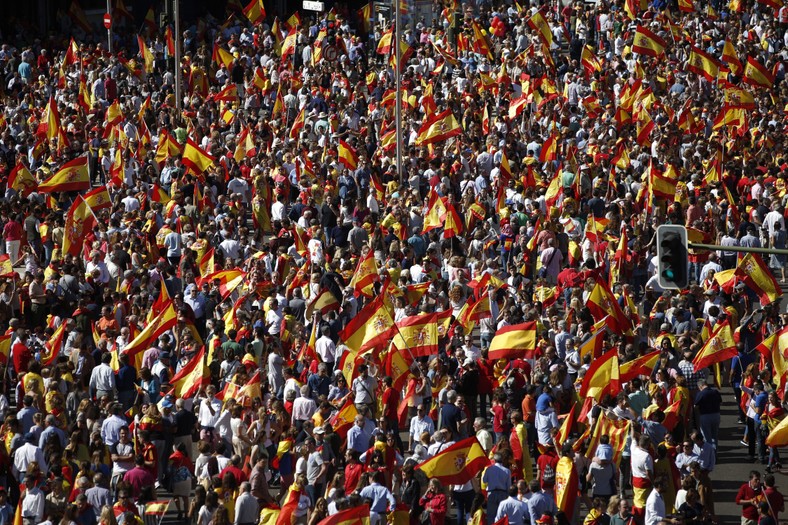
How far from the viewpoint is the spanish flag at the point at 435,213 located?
28188mm

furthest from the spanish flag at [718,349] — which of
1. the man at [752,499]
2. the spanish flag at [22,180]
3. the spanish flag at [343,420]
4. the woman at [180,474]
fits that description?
the spanish flag at [22,180]

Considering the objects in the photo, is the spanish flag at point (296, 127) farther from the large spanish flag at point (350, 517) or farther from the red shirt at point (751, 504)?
the large spanish flag at point (350, 517)

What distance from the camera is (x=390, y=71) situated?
40.4 meters

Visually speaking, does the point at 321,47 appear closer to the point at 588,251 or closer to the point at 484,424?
the point at 588,251

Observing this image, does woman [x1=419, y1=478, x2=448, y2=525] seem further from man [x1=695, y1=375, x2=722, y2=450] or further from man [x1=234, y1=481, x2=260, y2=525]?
man [x1=695, y1=375, x2=722, y2=450]

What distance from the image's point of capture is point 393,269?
2602cm

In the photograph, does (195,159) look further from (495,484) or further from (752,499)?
(752,499)

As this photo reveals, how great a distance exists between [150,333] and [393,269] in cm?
456

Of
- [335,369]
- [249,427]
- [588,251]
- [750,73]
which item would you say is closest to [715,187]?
[588,251]

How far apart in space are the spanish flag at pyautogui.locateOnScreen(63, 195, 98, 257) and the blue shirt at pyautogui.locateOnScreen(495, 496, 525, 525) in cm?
1187

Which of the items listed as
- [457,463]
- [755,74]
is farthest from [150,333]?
Result: [755,74]

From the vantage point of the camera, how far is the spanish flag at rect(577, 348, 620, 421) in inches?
800

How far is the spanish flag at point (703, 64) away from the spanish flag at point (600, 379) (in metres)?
16.7

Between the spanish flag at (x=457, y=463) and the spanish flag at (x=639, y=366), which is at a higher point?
the spanish flag at (x=457, y=463)
